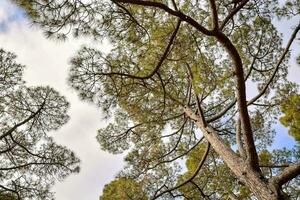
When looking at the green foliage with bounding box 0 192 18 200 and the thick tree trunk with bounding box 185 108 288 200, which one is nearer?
the thick tree trunk with bounding box 185 108 288 200

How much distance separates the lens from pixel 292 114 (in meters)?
8.49

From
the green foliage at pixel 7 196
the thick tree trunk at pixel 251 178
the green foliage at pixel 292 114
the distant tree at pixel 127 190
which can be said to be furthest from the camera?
the green foliage at pixel 292 114

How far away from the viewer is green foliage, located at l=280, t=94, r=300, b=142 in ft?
26.5

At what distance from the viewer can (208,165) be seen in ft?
29.2

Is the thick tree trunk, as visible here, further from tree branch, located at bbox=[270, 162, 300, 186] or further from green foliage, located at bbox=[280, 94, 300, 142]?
green foliage, located at bbox=[280, 94, 300, 142]

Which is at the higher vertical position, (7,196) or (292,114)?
(7,196)

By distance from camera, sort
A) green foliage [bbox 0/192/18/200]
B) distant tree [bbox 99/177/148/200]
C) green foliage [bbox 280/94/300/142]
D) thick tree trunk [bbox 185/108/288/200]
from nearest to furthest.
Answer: thick tree trunk [bbox 185/108/288/200], green foliage [bbox 0/192/18/200], distant tree [bbox 99/177/148/200], green foliage [bbox 280/94/300/142]

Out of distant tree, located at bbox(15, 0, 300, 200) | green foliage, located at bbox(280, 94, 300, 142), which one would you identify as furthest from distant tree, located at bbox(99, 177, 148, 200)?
green foliage, located at bbox(280, 94, 300, 142)

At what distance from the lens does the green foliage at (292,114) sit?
806 cm

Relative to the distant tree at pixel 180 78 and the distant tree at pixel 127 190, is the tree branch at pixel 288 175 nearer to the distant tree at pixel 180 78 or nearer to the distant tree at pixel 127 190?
the distant tree at pixel 180 78

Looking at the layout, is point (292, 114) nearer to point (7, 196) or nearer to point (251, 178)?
point (251, 178)

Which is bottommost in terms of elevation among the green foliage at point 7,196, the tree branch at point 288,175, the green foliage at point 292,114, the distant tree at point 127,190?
the tree branch at point 288,175

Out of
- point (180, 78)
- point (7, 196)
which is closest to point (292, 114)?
point (180, 78)

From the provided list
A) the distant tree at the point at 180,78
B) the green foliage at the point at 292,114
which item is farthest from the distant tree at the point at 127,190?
the green foliage at the point at 292,114
